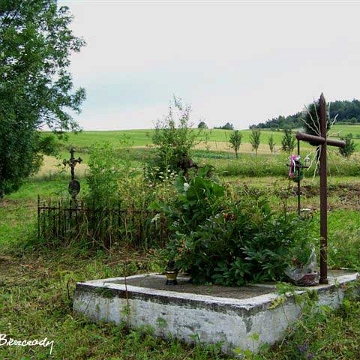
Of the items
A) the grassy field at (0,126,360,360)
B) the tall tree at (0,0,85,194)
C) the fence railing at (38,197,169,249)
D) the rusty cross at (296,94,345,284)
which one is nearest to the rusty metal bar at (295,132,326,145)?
the rusty cross at (296,94,345,284)

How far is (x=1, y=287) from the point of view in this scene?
23.1ft

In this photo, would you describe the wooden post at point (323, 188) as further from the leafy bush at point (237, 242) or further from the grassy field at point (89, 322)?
the grassy field at point (89, 322)

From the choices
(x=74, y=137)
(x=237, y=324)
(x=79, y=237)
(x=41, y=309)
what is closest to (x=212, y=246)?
(x=237, y=324)

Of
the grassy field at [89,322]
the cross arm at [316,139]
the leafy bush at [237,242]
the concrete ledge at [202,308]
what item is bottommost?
the grassy field at [89,322]

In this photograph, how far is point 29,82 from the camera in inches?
943

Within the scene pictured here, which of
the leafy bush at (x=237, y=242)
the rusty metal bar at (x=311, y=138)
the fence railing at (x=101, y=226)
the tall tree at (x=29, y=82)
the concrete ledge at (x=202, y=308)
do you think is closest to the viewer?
the concrete ledge at (x=202, y=308)

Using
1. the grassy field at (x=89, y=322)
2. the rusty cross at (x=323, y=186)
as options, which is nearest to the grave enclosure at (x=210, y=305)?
the rusty cross at (x=323, y=186)

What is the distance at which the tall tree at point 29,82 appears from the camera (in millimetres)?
20172

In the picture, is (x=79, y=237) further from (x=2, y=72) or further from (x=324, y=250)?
(x=2, y=72)

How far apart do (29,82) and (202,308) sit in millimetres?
20781

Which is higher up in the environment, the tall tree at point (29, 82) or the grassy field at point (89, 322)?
the tall tree at point (29, 82)

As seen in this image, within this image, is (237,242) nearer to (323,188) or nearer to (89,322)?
(323,188)

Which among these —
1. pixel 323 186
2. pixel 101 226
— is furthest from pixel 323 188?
pixel 101 226

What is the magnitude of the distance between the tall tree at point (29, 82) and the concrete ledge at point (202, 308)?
14.6 metres
